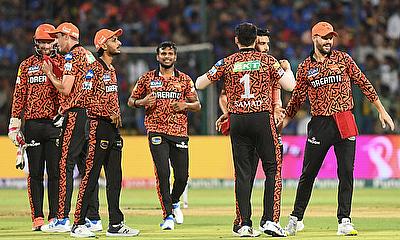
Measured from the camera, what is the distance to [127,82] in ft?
92.0

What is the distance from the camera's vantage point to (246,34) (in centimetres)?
1307

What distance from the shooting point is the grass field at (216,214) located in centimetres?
1393

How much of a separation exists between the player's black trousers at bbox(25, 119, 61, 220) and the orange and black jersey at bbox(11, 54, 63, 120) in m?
0.13

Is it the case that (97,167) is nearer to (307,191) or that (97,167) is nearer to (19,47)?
(307,191)

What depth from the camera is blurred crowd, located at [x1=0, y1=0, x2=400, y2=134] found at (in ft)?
92.4

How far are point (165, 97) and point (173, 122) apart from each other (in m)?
0.40

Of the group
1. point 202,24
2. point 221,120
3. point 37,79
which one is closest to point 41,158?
point 37,79

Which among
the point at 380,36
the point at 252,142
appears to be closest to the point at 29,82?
the point at 252,142

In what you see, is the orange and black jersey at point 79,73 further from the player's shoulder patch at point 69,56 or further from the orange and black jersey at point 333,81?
the orange and black jersey at point 333,81

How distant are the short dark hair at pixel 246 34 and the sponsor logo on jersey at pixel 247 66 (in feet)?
0.75

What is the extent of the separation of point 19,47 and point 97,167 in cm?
1607

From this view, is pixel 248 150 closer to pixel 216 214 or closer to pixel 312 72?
pixel 312 72

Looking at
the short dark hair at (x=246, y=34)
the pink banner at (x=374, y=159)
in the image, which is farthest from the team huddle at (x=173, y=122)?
the pink banner at (x=374, y=159)

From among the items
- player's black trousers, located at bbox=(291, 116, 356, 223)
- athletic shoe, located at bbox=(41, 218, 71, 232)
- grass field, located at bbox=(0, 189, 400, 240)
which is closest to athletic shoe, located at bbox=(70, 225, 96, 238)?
grass field, located at bbox=(0, 189, 400, 240)
